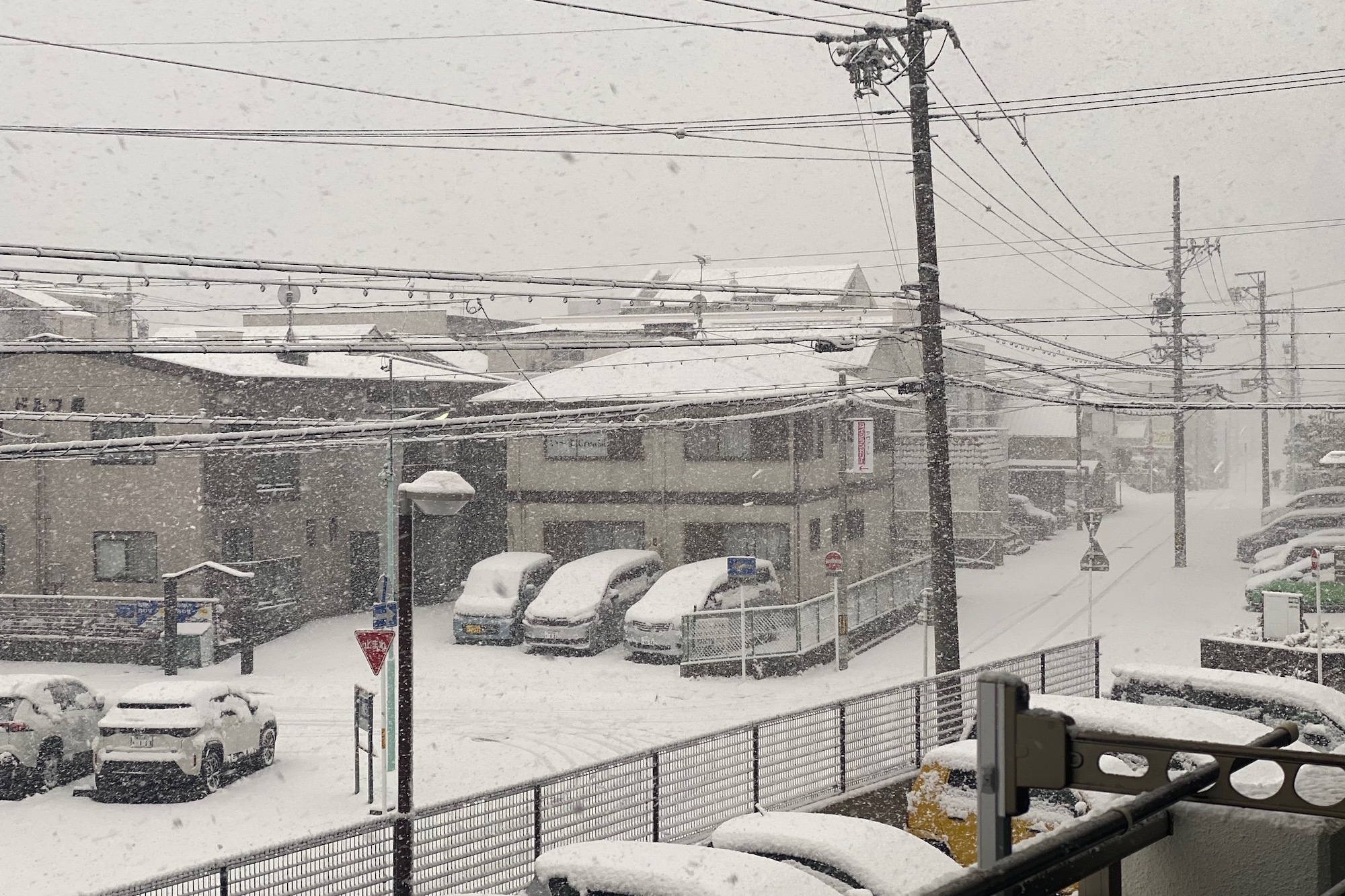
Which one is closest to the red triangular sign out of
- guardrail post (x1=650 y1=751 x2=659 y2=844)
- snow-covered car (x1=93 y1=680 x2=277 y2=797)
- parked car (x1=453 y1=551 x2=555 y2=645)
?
snow-covered car (x1=93 y1=680 x2=277 y2=797)

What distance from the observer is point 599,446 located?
31.9 meters

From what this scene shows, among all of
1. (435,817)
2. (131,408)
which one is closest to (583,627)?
(131,408)

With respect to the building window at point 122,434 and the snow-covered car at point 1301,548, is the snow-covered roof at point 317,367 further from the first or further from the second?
the snow-covered car at point 1301,548

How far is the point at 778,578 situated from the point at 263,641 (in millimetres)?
13214

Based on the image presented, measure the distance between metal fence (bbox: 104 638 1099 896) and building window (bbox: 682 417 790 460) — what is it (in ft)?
45.7

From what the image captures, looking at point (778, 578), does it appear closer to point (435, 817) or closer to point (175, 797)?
point (175, 797)

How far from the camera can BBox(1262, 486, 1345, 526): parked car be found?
4144 centimetres

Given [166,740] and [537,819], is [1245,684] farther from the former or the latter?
[166,740]

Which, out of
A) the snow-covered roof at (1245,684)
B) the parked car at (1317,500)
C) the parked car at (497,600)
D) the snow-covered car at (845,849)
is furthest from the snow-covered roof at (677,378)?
the snow-covered car at (845,849)

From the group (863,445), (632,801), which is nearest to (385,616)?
(632,801)

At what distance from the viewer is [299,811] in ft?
51.2

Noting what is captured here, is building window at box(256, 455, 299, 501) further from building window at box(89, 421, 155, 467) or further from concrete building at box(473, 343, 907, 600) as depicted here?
concrete building at box(473, 343, 907, 600)

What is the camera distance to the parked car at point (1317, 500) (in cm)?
4144

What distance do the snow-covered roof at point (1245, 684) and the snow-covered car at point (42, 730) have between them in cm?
1500
